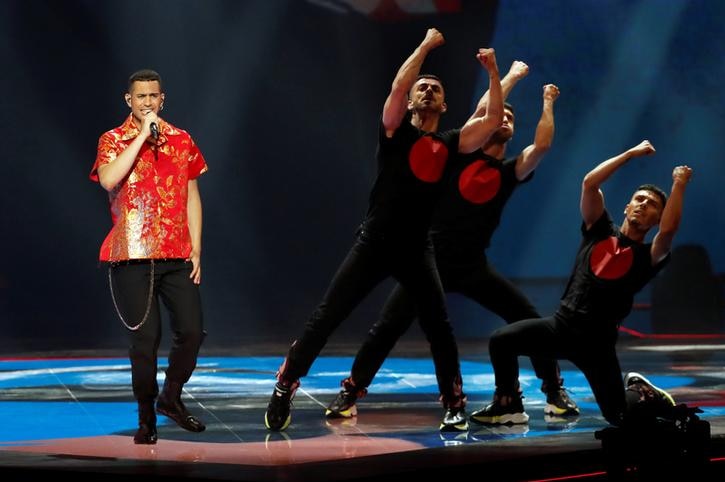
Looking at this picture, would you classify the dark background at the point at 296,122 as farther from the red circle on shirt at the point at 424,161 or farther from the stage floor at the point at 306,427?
the red circle on shirt at the point at 424,161

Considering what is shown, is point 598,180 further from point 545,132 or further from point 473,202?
point 473,202

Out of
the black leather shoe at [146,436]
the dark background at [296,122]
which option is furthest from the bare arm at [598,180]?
the dark background at [296,122]

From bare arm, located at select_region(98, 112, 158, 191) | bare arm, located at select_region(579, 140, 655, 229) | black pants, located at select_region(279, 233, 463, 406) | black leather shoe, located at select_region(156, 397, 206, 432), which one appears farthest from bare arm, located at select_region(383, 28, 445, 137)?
black leather shoe, located at select_region(156, 397, 206, 432)

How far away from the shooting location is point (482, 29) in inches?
382

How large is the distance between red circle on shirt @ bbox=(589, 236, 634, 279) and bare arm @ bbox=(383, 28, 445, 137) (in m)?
0.93

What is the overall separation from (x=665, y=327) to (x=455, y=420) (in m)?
4.79

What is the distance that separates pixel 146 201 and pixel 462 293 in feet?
4.70

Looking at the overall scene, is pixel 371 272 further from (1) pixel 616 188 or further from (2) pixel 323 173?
(1) pixel 616 188

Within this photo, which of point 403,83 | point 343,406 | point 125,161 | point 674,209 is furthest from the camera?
point 343,406

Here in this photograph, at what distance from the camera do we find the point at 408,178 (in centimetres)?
430

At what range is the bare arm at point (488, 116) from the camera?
4215mm

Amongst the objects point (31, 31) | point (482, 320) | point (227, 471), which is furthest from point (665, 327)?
point (227, 471)

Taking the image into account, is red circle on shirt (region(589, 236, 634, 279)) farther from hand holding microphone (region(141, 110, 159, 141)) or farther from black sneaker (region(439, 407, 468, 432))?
hand holding microphone (region(141, 110, 159, 141))

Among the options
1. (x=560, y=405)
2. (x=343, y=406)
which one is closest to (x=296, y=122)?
(x=343, y=406)
